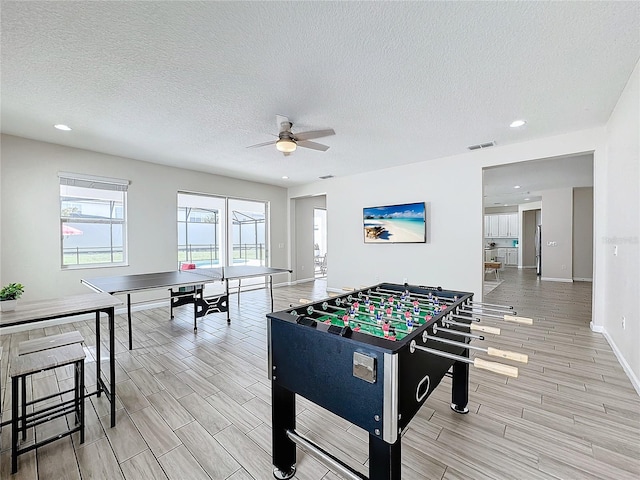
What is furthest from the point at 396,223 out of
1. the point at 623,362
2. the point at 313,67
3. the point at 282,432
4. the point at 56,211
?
the point at 56,211

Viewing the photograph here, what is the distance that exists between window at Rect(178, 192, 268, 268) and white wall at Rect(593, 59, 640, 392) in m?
6.13

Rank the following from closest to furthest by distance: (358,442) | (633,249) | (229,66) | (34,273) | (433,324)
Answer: (433,324) < (358,442) < (229,66) < (633,249) < (34,273)

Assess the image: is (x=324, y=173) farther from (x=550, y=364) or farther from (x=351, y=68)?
(x=550, y=364)

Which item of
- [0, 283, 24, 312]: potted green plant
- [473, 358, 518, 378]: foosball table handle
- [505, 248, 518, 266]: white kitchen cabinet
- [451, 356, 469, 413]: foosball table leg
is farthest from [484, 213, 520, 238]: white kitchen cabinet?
[0, 283, 24, 312]: potted green plant

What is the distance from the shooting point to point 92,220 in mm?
4523

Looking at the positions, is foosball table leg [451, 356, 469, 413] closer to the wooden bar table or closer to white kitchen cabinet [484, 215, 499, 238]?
the wooden bar table

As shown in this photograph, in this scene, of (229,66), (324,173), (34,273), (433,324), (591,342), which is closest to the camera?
(433,324)

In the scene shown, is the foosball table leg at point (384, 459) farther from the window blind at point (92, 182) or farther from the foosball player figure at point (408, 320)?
the window blind at point (92, 182)

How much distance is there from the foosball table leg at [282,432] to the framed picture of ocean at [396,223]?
13.4ft

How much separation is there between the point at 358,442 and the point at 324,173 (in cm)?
495

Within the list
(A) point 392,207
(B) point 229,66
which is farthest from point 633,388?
(B) point 229,66

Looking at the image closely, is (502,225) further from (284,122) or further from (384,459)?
(384,459)

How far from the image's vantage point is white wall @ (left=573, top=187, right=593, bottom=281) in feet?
25.1

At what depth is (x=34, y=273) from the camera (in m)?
3.93
